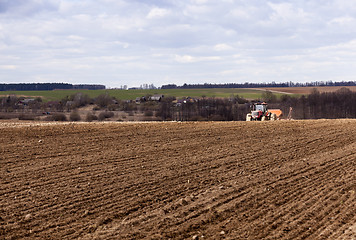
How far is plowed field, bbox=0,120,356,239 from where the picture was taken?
32.1 ft

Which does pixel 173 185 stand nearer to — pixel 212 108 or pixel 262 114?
pixel 262 114

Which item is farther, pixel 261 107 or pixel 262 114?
pixel 261 107

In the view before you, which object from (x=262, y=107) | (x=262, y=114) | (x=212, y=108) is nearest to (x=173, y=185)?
(x=262, y=114)

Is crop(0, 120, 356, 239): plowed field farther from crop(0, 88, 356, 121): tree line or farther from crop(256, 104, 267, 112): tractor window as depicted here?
crop(0, 88, 356, 121): tree line

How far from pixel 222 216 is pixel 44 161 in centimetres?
825

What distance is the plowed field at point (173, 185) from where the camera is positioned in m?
9.80

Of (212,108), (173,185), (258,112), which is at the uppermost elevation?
(258,112)

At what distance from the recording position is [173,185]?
1320 centimetres

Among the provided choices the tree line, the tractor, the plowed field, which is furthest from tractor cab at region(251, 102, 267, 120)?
the tree line

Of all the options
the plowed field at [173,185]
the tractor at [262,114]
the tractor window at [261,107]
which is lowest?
the plowed field at [173,185]

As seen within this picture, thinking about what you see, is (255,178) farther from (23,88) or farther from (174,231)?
(23,88)

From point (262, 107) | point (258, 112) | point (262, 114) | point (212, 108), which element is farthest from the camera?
point (212, 108)

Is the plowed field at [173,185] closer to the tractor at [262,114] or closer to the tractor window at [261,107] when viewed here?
the tractor at [262,114]

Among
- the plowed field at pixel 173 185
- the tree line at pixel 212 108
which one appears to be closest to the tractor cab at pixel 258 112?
the plowed field at pixel 173 185
